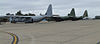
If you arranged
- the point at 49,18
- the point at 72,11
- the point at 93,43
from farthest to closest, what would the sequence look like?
1. the point at 72,11
2. the point at 49,18
3. the point at 93,43

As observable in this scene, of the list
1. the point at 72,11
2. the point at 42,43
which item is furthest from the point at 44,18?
the point at 42,43

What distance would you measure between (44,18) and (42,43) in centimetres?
4155

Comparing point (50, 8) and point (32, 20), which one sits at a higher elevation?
point (50, 8)

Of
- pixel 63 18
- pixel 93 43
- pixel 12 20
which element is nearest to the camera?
pixel 93 43

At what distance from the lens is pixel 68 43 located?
8656 millimetres

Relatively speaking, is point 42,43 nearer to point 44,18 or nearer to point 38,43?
point 38,43

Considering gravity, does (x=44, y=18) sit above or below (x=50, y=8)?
below

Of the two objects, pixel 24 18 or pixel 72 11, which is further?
pixel 72 11

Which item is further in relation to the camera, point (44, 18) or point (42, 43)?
point (44, 18)

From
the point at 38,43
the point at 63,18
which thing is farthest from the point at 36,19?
the point at 38,43

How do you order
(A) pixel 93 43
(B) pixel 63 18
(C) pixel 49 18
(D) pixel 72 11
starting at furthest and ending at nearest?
1. (D) pixel 72 11
2. (B) pixel 63 18
3. (C) pixel 49 18
4. (A) pixel 93 43

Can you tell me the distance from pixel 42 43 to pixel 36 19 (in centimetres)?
A: 4138

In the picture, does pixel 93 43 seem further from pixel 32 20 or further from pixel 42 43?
pixel 32 20

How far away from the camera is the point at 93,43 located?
28.3 ft
